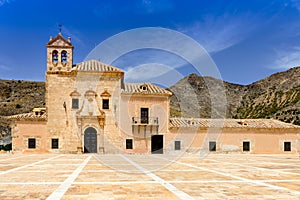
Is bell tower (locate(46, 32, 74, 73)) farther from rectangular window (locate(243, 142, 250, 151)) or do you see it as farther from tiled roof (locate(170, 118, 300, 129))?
rectangular window (locate(243, 142, 250, 151))

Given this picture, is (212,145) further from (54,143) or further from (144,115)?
(54,143)

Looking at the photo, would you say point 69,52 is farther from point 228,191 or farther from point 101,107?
point 228,191

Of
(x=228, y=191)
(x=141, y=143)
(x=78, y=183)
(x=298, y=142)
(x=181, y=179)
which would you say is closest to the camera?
(x=228, y=191)

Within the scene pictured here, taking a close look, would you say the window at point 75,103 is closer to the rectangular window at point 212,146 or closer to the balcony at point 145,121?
the balcony at point 145,121

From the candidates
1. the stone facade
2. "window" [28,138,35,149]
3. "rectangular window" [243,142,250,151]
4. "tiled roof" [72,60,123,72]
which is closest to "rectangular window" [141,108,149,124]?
the stone facade

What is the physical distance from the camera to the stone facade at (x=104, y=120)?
78.2ft

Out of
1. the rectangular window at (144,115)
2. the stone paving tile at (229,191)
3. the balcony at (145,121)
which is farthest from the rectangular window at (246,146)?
the stone paving tile at (229,191)

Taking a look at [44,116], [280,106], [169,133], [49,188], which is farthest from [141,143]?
[280,106]

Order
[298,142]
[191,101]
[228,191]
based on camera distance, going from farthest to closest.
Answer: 1. [191,101]
2. [298,142]
3. [228,191]

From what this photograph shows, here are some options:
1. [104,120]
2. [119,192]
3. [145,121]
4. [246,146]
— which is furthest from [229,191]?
[246,146]

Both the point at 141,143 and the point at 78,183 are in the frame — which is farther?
the point at 141,143

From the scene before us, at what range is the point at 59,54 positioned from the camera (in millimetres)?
24562

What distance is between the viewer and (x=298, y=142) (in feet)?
84.7

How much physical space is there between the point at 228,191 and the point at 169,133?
1738 cm
